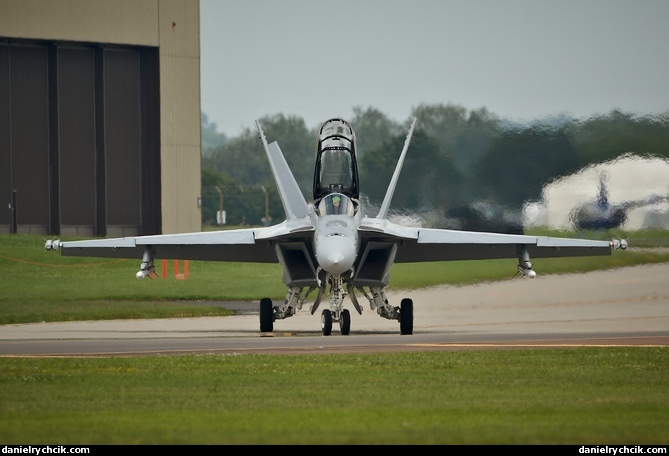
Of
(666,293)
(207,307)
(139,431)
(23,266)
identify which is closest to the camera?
(139,431)

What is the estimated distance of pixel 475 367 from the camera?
15273 mm

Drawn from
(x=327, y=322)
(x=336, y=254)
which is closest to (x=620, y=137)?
(x=327, y=322)

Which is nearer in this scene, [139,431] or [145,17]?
[139,431]

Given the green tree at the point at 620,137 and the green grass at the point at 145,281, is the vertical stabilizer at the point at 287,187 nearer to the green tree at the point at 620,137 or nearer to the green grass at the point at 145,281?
the green grass at the point at 145,281

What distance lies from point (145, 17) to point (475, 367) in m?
38.8

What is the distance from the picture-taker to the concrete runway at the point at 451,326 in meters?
19.1

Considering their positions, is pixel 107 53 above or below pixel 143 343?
above

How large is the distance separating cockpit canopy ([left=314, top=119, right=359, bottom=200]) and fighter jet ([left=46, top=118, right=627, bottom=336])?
2 centimetres

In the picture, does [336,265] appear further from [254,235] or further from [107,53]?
[107,53]

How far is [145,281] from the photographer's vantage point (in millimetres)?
38438

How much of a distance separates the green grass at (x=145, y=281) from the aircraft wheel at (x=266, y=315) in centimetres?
443

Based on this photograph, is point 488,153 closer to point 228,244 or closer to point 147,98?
point 228,244

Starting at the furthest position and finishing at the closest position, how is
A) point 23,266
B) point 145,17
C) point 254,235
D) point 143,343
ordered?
point 145,17 < point 23,266 < point 254,235 < point 143,343

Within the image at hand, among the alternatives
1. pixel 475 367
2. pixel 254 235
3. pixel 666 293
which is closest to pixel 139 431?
pixel 475 367
